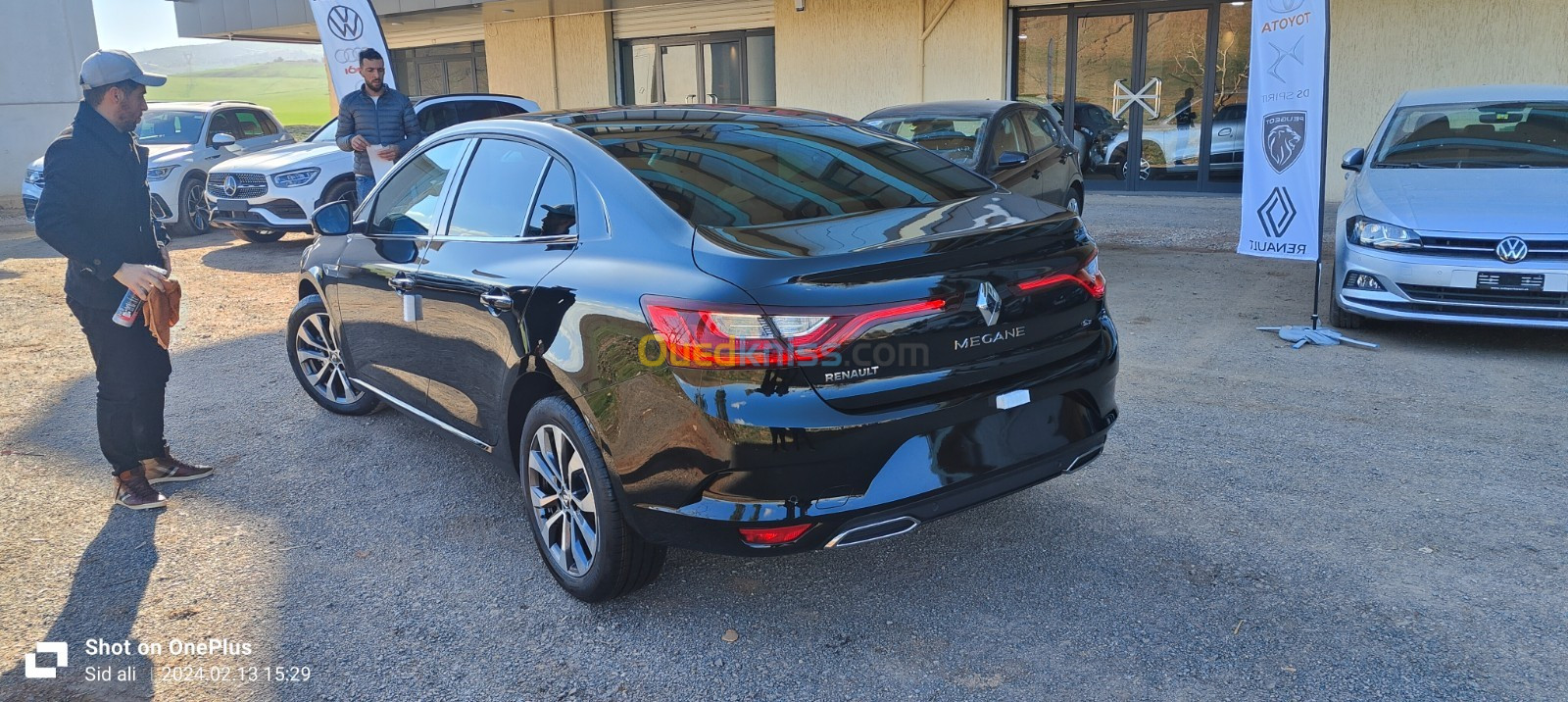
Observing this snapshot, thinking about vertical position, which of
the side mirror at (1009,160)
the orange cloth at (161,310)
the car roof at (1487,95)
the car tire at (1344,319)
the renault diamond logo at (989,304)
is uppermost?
the car roof at (1487,95)

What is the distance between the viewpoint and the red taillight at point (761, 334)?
279 cm

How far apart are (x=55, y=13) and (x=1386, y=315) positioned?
794 inches

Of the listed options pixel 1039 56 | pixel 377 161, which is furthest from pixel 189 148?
pixel 1039 56

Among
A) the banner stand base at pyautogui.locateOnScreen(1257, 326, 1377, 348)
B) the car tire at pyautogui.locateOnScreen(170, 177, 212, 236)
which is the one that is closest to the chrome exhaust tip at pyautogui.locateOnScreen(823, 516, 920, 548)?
the banner stand base at pyautogui.locateOnScreen(1257, 326, 1377, 348)

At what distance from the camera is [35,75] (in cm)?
1762

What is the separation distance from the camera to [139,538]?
4.10 metres

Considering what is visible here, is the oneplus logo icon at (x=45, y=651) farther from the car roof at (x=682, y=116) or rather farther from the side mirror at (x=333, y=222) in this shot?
the car roof at (x=682, y=116)

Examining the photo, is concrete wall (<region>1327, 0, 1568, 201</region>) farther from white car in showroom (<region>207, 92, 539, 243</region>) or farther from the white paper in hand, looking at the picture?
the white paper in hand

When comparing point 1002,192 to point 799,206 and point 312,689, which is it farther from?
point 312,689

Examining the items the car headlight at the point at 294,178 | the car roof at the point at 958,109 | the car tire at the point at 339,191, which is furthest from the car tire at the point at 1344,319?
the car headlight at the point at 294,178

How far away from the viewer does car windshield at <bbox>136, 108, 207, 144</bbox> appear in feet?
44.6

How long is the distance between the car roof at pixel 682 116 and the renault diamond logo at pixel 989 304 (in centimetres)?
134

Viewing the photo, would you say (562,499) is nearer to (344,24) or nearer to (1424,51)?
(344,24)

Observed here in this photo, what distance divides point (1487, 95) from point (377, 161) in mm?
8695
